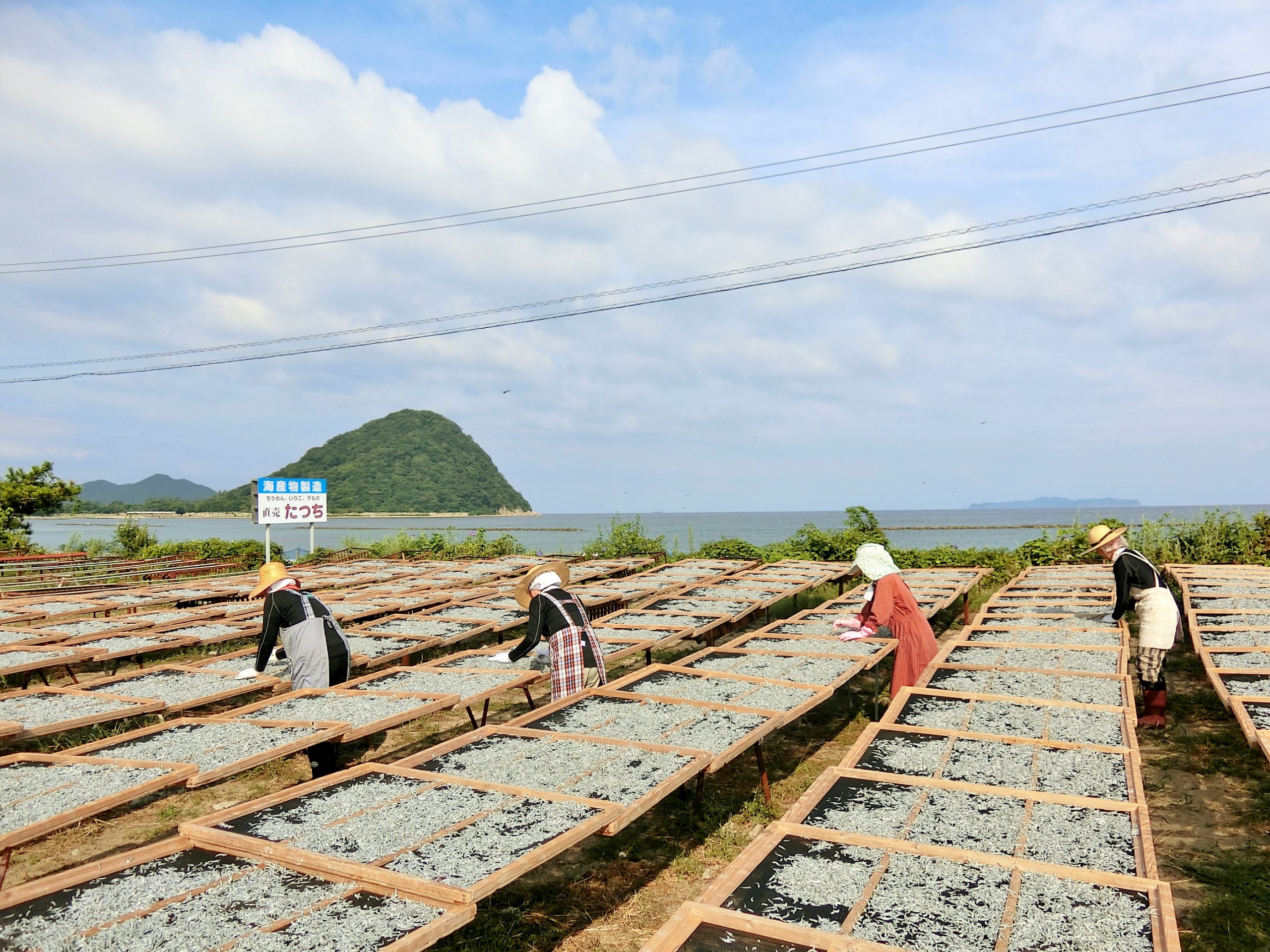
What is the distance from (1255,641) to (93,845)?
9.22 m

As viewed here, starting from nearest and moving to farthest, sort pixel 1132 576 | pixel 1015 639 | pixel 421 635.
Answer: pixel 1132 576 → pixel 1015 639 → pixel 421 635

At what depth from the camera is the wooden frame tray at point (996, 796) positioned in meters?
2.86

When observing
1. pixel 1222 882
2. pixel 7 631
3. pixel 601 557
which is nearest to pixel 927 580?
pixel 1222 882

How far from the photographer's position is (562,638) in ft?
19.3

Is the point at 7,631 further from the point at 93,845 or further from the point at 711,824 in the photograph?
the point at 711,824

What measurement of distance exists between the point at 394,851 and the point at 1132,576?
20.3 feet

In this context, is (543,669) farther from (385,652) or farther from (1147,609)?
(1147,609)

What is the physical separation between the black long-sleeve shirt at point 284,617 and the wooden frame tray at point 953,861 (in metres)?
4.31

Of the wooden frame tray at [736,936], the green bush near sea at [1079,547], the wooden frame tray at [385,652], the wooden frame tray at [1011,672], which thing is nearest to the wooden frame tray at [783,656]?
the wooden frame tray at [1011,672]

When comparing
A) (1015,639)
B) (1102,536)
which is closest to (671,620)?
(1015,639)

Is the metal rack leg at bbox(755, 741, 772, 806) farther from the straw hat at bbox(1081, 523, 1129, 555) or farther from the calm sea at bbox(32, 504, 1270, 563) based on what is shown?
the calm sea at bbox(32, 504, 1270, 563)

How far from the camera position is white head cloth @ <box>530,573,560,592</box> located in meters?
6.16

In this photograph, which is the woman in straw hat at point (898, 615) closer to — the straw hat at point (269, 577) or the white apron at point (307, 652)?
the white apron at point (307, 652)

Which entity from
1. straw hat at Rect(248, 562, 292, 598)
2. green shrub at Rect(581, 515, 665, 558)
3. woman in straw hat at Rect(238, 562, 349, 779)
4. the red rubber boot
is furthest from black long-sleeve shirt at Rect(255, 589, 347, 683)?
green shrub at Rect(581, 515, 665, 558)
